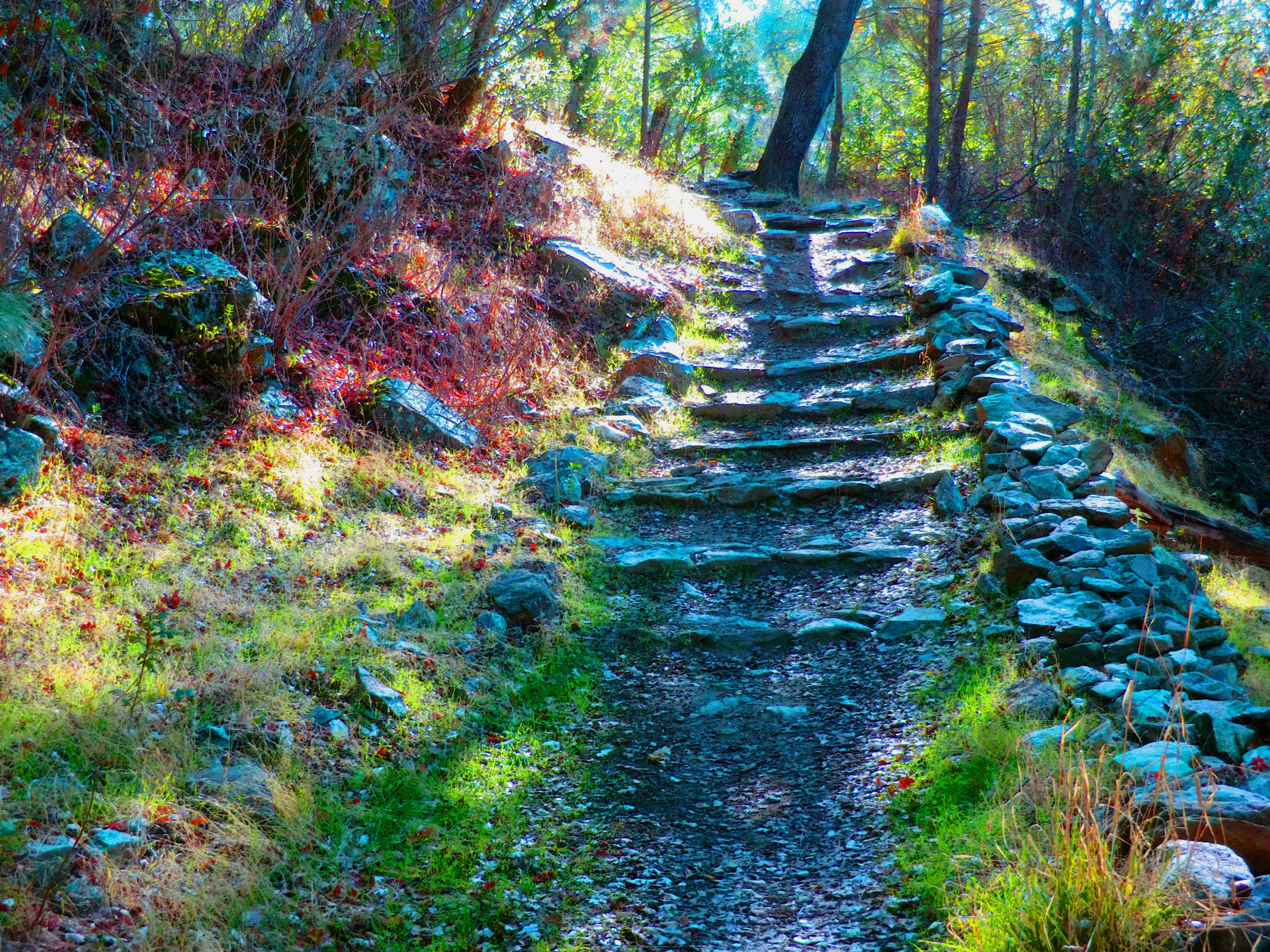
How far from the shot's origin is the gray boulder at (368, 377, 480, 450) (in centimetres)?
568

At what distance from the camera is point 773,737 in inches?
139

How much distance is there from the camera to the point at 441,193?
8375 millimetres

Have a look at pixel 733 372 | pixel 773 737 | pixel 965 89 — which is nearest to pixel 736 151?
pixel 965 89

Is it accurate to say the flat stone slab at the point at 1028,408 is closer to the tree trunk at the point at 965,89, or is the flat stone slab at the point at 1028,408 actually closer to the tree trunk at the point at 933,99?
the tree trunk at the point at 933,99

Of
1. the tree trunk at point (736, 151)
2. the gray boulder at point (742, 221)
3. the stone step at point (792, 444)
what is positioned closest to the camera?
the stone step at point (792, 444)

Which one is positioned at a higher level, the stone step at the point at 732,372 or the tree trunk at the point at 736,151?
the tree trunk at the point at 736,151

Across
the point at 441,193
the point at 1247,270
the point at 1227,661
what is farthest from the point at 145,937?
the point at 1247,270

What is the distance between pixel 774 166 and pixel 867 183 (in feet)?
14.9

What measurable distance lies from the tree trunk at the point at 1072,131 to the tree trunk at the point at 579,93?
22.4ft

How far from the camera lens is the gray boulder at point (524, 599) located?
166 inches

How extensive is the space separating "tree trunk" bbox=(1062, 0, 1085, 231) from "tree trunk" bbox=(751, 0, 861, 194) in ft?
10.9

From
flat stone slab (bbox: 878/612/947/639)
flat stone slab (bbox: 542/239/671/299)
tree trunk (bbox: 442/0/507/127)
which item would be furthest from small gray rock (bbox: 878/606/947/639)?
flat stone slab (bbox: 542/239/671/299)

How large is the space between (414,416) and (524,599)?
2018 millimetres

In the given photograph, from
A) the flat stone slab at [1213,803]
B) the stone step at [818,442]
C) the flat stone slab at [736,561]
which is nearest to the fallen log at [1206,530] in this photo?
the stone step at [818,442]
